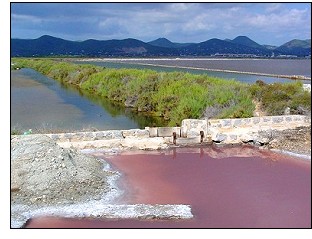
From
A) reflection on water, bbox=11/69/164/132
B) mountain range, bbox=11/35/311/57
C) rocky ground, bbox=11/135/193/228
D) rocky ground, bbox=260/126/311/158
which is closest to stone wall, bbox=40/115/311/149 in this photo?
rocky ground, bbox=260/126/311/158

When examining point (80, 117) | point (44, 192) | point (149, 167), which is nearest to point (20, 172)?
point (44, 192)

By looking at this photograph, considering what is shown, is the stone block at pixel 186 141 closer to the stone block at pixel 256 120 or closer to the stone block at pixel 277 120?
the stone block at pixel 256 120

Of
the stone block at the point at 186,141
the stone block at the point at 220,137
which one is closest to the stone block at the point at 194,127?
the stone block at the point at 186,141

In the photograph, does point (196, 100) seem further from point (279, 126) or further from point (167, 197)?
point (167, 197)

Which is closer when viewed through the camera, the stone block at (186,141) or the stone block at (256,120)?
the stone block at (186,141)

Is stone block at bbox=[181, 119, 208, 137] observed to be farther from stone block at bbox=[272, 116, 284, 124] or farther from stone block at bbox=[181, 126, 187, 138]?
stone block at bbox=[272, 116, 284, 124]

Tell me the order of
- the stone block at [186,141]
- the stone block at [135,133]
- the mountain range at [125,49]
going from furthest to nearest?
the mountain range at [125,49] → the stone block at [135,133] → the stone block at [186,141]
